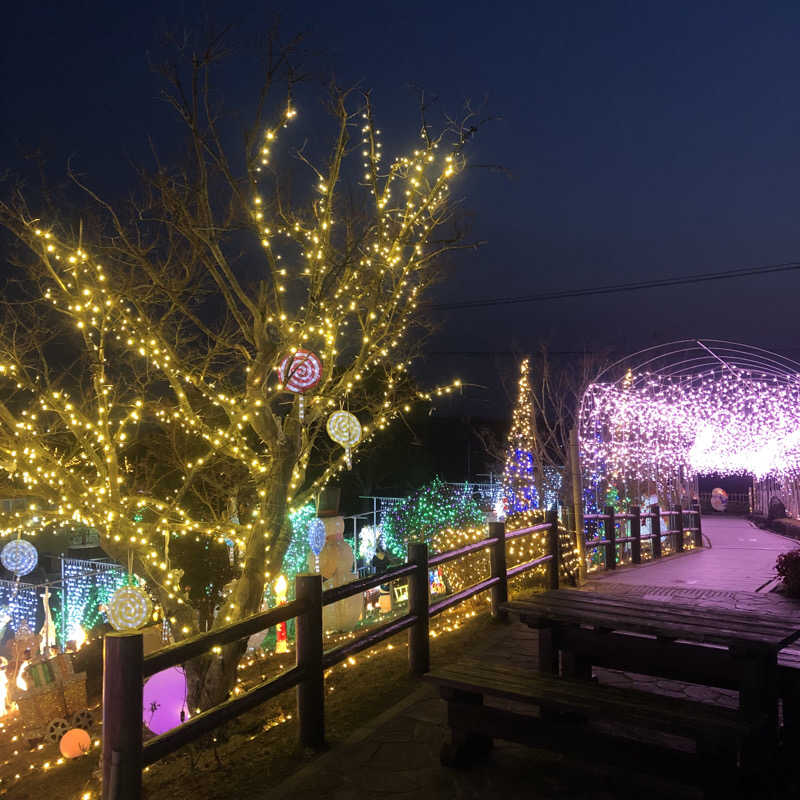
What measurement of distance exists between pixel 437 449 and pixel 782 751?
1102 inches

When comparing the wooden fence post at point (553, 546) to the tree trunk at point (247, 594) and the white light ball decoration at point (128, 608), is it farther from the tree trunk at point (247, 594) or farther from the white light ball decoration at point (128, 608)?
the white light ball decoration at point (128, 608)

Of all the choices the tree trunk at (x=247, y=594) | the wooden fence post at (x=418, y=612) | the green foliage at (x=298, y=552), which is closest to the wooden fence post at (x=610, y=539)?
the green foliage at (x=298, y=552)

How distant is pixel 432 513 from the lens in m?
16.8

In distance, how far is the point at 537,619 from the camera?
14.2ft

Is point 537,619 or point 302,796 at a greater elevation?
point 537,619

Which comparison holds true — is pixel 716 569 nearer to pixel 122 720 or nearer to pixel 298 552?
pixel 298 552

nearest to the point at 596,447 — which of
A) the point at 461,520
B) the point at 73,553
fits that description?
the point at 461,520

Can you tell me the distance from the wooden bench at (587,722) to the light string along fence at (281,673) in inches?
35.7

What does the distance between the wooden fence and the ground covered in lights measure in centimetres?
381

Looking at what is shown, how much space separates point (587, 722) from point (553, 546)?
4.93m

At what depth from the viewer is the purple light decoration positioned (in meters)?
6.29

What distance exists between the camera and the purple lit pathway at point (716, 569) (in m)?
10.0

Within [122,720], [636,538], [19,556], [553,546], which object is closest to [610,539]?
[636,538]

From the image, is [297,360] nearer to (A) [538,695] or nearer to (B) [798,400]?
(A) [538,695]
